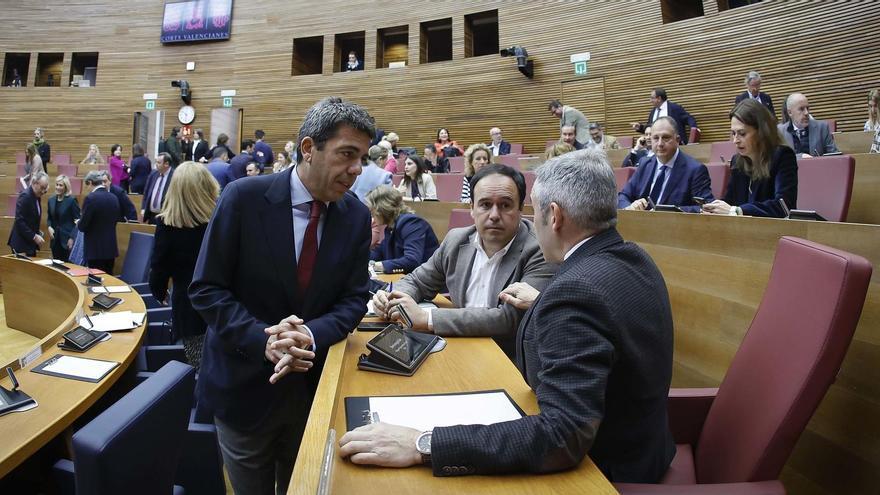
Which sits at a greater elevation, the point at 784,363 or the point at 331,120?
the point at 331,120

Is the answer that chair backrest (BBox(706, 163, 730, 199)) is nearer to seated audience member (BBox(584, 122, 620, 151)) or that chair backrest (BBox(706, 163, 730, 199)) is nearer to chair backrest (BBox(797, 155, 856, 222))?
chair backrest (BBox(797, 155, 856, 222))

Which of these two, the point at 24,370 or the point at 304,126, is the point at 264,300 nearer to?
the point at 304,126

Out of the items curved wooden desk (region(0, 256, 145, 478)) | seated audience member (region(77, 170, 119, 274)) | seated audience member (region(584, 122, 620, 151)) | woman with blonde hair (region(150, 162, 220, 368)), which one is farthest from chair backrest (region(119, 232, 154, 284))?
seated audience member (region(584, 122, 620, 151))

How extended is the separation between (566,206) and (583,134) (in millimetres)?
5917

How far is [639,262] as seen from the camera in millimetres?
1058

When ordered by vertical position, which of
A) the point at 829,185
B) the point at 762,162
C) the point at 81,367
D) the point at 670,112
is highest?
the point at 670,112

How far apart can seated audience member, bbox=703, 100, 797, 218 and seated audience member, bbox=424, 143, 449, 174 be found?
5.39 meters

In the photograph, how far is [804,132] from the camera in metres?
4.80

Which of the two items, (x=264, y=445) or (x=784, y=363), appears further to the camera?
(x=264, y=445)

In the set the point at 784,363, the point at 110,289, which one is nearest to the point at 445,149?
the point at 110,289

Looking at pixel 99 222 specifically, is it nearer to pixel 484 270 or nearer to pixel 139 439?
pixel 484 270

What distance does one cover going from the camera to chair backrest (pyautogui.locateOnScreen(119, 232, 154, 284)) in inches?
171

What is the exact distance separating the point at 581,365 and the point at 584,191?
38 cm

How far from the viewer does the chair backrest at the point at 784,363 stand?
964mm
